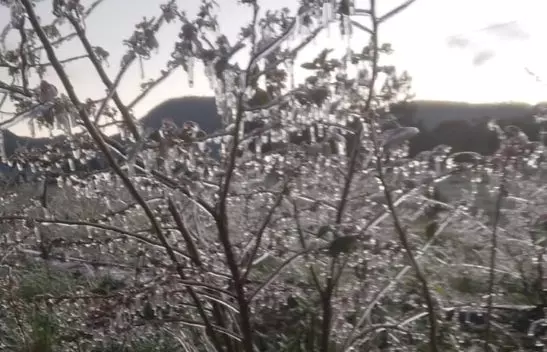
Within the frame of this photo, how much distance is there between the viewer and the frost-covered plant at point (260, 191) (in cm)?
209

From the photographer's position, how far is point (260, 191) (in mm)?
2727

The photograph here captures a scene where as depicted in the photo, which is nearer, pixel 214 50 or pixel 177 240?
pixel 214 50

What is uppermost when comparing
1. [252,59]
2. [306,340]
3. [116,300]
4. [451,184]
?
[252,59]

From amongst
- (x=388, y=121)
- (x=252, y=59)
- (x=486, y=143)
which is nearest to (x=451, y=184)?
(x=486, y=143)

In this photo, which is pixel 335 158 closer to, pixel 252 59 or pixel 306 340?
pixel 252 59

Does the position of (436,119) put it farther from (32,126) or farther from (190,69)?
(32,126)

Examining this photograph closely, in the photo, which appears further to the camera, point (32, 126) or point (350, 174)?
point (350, 174)

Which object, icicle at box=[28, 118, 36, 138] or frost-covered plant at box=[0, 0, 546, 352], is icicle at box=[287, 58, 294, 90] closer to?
frost-covered plant at box=[0, 0, 546, 352]

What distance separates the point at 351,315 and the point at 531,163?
0.96 m

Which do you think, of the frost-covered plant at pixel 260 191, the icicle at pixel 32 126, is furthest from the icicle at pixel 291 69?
the icicle at pixel 32 126

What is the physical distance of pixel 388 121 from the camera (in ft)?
7.92

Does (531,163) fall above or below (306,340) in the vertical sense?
above

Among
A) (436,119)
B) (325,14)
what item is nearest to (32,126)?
(325,14)

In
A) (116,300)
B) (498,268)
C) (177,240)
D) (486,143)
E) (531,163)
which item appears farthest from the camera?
(498,268)
